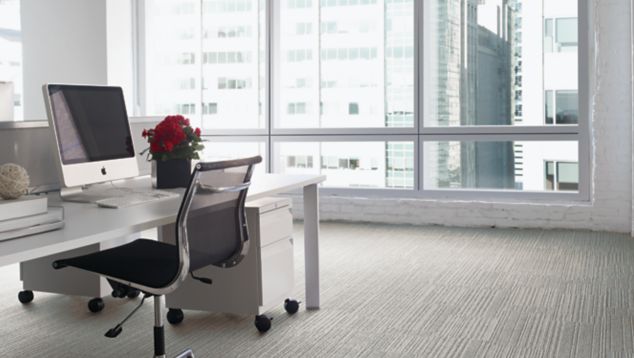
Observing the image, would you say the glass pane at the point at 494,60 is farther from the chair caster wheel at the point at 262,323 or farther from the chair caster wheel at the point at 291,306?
the chair caster wheel at the point at 262,323

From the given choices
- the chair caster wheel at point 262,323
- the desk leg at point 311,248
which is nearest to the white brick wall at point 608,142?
the desk leg at point 311,248

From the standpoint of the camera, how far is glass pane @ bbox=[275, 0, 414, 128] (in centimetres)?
665

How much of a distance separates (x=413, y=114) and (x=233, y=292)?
357 cm

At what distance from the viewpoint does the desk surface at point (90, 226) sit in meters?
1.97

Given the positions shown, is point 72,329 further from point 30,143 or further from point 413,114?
point 413,114

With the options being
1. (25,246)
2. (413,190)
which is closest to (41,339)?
(25,246)

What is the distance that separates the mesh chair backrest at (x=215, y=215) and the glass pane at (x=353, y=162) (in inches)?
153

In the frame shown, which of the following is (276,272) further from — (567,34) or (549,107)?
(567,34)

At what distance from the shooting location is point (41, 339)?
3.29 metres

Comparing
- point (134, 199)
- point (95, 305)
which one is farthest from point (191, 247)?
point (95, 305)

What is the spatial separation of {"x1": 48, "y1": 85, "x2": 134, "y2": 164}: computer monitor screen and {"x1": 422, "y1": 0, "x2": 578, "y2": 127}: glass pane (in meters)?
3.67

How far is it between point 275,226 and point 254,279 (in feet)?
0.88

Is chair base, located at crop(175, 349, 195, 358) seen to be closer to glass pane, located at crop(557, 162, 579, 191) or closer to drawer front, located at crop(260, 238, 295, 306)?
drawer front, located at crop(260, 238, 295, 306)

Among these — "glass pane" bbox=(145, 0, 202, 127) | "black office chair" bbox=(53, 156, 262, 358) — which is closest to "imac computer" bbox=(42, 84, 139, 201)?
"black office chair" bbox=(53, 156, 262, 358)
